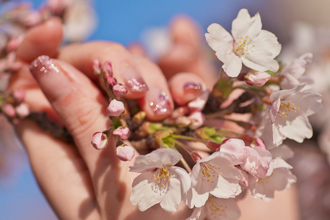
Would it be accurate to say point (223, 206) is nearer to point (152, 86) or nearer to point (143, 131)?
point (143, 131)

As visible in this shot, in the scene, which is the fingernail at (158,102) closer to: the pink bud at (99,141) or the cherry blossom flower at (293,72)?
the pink bud at (99,141)

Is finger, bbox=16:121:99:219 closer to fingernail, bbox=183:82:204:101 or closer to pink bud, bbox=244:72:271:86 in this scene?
fingernail, bbox=183:82:204:101

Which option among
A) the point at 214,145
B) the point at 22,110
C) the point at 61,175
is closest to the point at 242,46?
the point at 214,145

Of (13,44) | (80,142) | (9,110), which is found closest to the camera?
(80,142)

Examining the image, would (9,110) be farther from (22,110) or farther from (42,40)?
(42,40)

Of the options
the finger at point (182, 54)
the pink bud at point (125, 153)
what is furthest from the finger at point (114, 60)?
the finger at point (182, 54)

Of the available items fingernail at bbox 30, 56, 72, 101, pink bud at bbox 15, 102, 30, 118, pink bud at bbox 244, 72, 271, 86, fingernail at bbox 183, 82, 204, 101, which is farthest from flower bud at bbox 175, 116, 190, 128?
pink bud at bbox 15, 102, 30, 118
